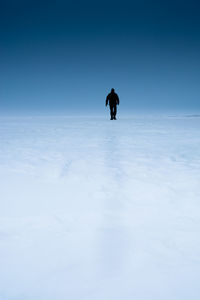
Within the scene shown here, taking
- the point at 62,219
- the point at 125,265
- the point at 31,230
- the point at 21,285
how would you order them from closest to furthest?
1. the point at 21,285
2. the point at 125,265
3. the point at 31,230
4. the point at 62,219

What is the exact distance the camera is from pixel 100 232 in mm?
2402

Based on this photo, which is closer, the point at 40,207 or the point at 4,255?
the point at 4,255

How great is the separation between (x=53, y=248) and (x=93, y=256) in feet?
0.94

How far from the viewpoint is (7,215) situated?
2766 millimetres

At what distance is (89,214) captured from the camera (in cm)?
274

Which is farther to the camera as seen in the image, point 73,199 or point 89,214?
point 73,199

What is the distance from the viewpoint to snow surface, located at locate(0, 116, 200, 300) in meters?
1.76

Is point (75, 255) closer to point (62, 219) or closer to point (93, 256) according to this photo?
point (93, 256)

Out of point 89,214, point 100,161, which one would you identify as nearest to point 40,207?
point 89,214

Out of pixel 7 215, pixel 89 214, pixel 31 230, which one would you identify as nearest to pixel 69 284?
pixel 31 230

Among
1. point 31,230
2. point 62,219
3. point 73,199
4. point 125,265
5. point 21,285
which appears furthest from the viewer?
point 73,199

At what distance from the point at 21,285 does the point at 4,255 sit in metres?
0.35

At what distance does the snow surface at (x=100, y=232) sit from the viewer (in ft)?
5.79

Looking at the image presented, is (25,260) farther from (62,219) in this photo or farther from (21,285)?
(62,219)
